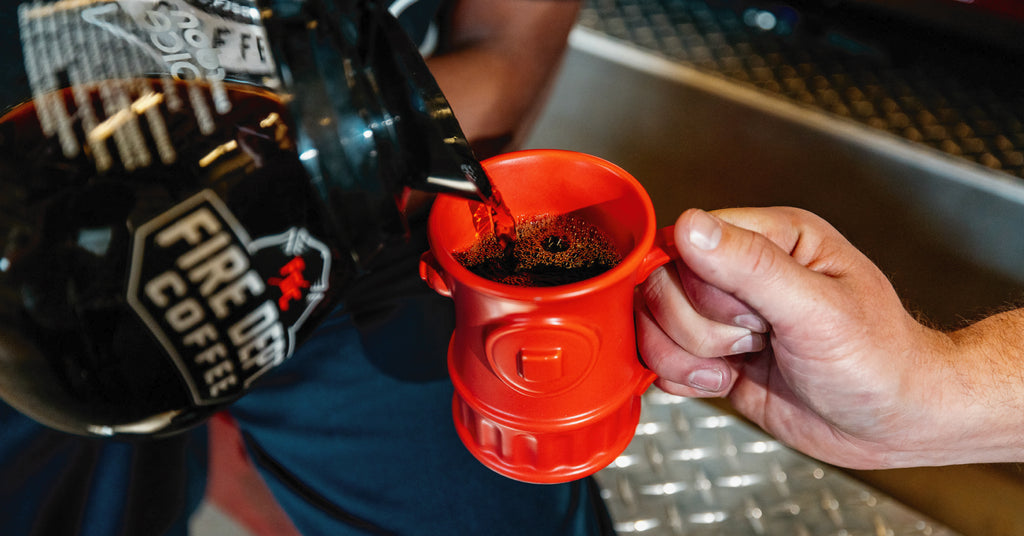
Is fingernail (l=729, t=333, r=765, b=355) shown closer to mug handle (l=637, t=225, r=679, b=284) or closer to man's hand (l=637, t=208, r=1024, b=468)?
man's hand (l=637, t=208, r=1024, b=468)

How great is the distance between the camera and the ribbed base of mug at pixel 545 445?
576 mm

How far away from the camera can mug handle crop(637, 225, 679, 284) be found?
1.72 feet

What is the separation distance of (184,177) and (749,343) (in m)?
0.52

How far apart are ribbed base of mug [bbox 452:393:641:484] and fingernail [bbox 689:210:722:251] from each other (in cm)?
15

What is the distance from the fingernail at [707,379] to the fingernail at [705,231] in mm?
259

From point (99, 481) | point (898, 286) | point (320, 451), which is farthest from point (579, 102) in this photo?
point (99, 481)

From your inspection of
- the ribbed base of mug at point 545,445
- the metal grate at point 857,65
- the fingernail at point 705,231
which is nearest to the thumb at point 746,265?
the fingernail at point 705,231

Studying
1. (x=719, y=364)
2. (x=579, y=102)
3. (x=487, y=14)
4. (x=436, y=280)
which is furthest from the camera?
(x=579, y=102)

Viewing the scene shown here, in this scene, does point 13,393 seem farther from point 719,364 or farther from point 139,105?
point 719,364

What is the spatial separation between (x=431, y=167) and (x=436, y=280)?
127mm

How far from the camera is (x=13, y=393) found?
1.44 feet

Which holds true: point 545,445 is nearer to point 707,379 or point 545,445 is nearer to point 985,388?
point 707,379

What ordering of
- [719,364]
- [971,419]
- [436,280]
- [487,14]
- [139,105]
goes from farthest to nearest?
[487,14] < [719,364] < [971,419] < [436,280] < [139,105]

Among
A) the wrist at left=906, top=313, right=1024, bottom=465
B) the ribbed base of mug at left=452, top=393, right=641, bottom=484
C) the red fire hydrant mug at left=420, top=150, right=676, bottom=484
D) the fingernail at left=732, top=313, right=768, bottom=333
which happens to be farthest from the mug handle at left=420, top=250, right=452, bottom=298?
the wrist at left=906, top=313, right=1024, bottom=465
